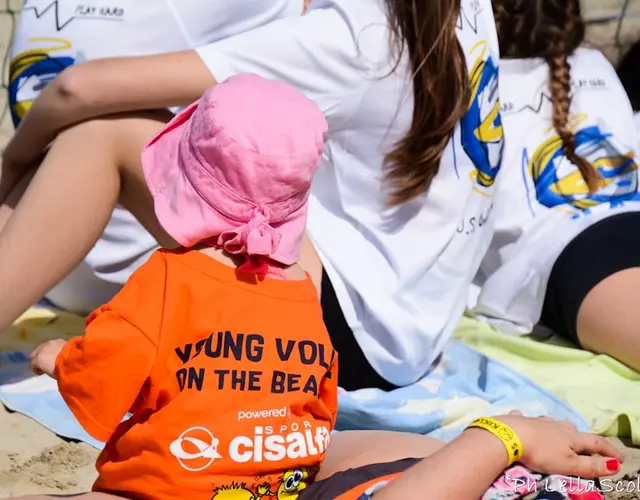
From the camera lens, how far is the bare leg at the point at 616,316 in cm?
162

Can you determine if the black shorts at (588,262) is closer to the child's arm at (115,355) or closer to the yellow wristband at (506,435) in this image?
the yellow wristband at (506,435)

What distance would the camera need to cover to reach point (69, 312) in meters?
1.79

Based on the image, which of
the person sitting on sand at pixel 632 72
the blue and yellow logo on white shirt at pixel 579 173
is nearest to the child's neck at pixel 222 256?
the blue and yellow logo on white shirt at pixel 579 173

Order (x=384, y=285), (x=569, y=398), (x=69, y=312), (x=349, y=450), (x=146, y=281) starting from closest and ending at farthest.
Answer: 1. (x=146, y=281)
2. (x=349, y=450)
3. (x=384, y=285)
4. (x=569, y=398)
5. (x=69, y=312)

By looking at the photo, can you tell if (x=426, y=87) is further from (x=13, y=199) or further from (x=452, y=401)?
(x=13, y=199)

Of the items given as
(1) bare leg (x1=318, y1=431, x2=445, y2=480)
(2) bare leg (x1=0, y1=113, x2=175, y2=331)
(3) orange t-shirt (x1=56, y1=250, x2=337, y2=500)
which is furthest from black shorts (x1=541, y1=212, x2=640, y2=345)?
(3) orange t-shirt (x1=56, y1=250, x2=337, y2=500)

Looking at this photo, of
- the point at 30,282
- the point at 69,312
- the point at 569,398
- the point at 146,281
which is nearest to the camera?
the point at 146,281

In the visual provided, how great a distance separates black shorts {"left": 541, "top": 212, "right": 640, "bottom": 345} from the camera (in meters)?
1.66

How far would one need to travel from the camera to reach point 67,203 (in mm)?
1300

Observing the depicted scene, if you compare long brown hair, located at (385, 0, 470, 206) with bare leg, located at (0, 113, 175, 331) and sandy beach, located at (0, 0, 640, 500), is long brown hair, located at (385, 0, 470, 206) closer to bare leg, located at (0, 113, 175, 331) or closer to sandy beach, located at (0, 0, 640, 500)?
bare leg, located at (0, 113, 175, 331)

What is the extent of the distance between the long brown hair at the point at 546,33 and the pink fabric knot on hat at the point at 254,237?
1095 millimetres

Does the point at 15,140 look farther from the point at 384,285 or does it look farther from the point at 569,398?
the point at 569,398

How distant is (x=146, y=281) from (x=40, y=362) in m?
0.18

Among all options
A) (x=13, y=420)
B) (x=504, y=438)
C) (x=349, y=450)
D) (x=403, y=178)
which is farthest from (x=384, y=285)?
(x=13, y=420)
